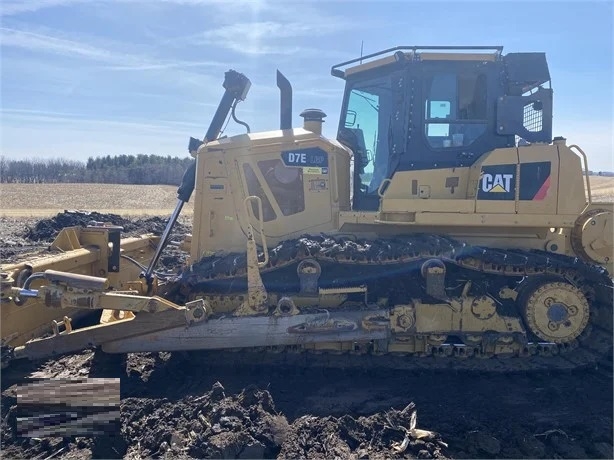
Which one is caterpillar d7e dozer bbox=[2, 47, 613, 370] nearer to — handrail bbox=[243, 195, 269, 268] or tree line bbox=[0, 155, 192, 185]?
handrail bbox=[243, 195, 269, 268]

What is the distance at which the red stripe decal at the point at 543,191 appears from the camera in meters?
5.66

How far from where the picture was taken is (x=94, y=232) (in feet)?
21.1

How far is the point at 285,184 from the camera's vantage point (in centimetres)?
599

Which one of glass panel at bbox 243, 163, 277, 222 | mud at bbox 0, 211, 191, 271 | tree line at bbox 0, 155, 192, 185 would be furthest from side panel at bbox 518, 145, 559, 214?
tree line at bbox 0, 155, 192, 185

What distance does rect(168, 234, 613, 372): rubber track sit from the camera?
537 centimetres

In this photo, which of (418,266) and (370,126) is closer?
(418,266)

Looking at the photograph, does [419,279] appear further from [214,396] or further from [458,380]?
[214,396]

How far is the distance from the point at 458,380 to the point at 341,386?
126cm

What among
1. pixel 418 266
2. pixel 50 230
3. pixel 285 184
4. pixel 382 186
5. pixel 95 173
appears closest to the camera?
pixel 418 266

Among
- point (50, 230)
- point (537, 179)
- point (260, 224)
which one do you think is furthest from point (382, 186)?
point (50, 230)

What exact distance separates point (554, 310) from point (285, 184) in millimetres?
3263

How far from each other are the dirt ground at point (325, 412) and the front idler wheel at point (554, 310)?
502 mm

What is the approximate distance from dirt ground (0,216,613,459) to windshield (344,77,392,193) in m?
2.31

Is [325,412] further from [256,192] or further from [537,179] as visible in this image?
[537,179]
